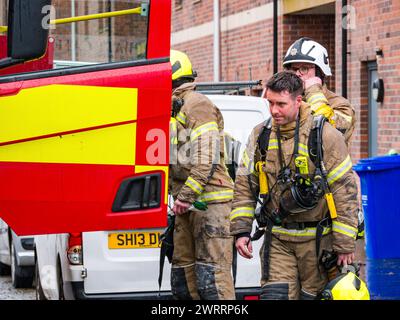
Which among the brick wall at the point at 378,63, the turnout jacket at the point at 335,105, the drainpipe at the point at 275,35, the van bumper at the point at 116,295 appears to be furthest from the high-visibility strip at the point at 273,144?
the drainpipe at the point at 275,35

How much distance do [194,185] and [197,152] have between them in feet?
0.88

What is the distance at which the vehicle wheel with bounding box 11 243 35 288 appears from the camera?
1129 cm

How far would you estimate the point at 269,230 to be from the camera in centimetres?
648

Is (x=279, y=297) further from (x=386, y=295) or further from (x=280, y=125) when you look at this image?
(x=386, y=295)

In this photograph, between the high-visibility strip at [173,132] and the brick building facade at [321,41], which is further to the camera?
the brick building facade at [321,41]

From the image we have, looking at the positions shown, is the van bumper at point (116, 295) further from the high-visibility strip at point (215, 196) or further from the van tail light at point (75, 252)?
the high-visibility strip at point (215, 196)

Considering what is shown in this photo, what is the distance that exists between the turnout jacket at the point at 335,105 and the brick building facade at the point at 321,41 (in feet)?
22.7

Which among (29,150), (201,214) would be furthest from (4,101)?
(201,214)

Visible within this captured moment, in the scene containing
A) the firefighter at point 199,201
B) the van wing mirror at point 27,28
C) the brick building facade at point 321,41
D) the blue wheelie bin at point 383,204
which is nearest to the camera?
the van wing mirror at point 27,28

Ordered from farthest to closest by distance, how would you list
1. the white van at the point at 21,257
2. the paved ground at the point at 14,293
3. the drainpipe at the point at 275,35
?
the drainpipe at the point at 275,35, the white van at the point at 21,257, the paved ground at the point at 14,293

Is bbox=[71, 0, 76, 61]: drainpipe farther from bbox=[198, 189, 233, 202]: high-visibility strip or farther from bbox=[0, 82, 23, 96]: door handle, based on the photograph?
bbox=[198, 189, 233, 202]: high-visibility strip

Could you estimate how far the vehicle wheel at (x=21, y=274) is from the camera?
11.3 metres

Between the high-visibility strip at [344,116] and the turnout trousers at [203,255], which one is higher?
the high-visibility strip at [344,116]
